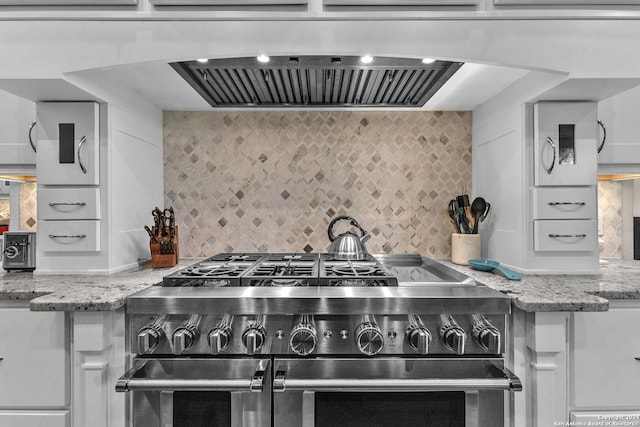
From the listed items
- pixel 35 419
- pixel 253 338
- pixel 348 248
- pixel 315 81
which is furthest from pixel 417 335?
pixel 35 419

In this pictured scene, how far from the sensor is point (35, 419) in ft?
3.86

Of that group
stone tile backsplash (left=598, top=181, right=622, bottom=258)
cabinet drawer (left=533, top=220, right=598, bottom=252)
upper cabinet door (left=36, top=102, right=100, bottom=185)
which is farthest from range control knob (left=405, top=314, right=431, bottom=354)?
stone tile backsplash (left=598, top=181, right=622, bottom=258)

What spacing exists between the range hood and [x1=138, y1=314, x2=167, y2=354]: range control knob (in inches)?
37.3

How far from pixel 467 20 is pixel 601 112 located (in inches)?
34.9

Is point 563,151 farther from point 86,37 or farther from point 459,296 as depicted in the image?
point 86,37

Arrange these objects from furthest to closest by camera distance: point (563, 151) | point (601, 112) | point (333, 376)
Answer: point (601, 112) → point (563, 151) → point (333, 376)

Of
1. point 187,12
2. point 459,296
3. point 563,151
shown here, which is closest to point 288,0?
point 187,12

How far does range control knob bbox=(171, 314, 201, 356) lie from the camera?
3.46ft

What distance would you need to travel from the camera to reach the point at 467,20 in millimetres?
1268

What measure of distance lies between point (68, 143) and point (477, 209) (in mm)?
1858

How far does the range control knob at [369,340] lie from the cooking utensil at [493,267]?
2.16 ft

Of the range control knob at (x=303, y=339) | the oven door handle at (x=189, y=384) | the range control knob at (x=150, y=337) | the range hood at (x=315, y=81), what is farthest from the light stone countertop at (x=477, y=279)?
the range hood at (x=315, y=81)

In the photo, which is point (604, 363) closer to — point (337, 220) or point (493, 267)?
point (493, 267)

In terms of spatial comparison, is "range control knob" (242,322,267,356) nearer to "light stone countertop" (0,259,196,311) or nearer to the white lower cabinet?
"light stone countertop" (0,259,196,311)
